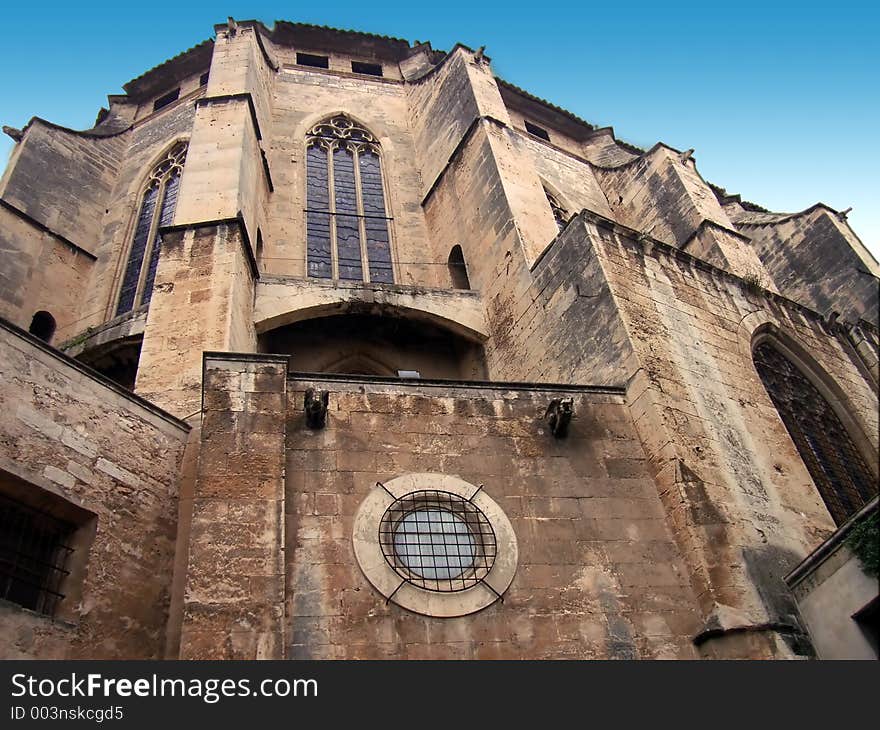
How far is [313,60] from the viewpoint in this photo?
19688 millimetres

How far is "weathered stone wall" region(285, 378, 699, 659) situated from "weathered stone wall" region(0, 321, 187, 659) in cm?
127

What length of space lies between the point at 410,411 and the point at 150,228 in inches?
376

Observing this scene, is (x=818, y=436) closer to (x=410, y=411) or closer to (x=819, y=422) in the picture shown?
(x=819, y=422)

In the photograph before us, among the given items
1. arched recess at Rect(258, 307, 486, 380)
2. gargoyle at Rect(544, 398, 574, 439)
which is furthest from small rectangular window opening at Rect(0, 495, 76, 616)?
arched recess at Rect(258, 307, 486, 380)

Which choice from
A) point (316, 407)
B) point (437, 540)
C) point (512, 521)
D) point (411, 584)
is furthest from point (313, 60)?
point (411, 584)

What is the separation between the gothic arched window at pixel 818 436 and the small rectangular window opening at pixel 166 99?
14729 mm

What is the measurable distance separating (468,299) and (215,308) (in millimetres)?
4227

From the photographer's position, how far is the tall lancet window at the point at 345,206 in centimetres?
1457

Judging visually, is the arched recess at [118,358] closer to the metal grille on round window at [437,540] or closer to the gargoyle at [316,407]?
the gargoyle at [316,407]

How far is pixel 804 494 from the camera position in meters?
8.41

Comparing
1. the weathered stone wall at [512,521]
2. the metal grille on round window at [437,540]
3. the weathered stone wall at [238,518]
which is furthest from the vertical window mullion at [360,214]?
the metal grille on round window at [437,540]
